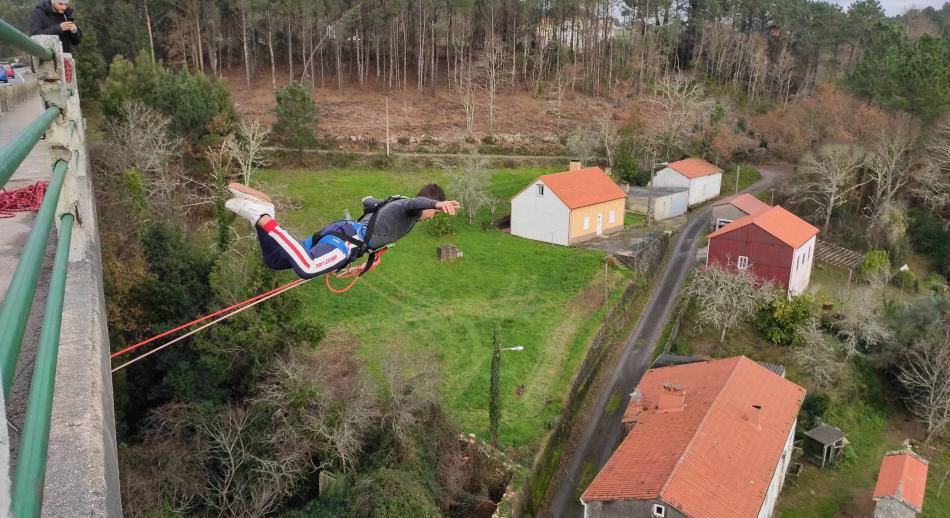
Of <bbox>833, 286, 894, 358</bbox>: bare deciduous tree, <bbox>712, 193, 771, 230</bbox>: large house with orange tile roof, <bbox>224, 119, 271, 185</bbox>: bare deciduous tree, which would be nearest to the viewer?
<bbox>224, 119, 271, 185</bbox>: bare deciduous tree

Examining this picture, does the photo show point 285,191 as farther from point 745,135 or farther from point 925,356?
point 745,135

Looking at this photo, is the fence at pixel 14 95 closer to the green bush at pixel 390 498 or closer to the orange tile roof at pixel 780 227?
the green bush at pixel 390 498

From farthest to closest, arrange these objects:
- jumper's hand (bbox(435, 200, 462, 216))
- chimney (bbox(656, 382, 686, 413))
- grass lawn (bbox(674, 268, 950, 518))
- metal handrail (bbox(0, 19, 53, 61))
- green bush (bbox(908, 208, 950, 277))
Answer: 1. green bush (bbox(908, 208, 950, 277))
2. grass lawn (bbox(674, 268, 950, 518))
3. chimney (bbox(656, 382, 686, 413))
4. jumper's hand (bbox(435, 200, 462, 216))
5. metal handrail (bbox(0, 19, 53, 61))

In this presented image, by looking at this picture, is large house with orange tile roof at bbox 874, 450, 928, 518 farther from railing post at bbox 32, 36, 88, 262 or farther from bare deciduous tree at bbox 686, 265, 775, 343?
railing post at bbox 32, 36, 88, 262

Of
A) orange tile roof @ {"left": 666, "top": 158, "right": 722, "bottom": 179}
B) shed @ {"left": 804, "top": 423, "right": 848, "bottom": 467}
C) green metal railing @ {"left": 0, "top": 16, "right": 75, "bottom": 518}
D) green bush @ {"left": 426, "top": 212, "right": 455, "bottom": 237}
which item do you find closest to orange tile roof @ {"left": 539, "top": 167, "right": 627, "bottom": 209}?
green bush @ {"left": 426, "top": 212, "right": 455, "bottom": 237}

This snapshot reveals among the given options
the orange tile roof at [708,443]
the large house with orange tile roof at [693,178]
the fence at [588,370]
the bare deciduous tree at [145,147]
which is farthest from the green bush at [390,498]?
the large house with orange tile roof at [693,178]

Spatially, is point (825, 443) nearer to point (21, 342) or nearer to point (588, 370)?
point (588, 370)

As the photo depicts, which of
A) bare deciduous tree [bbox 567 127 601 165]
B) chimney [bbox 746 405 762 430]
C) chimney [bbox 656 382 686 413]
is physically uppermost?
bare deciduous tree [bbox 567 127 601 165]
